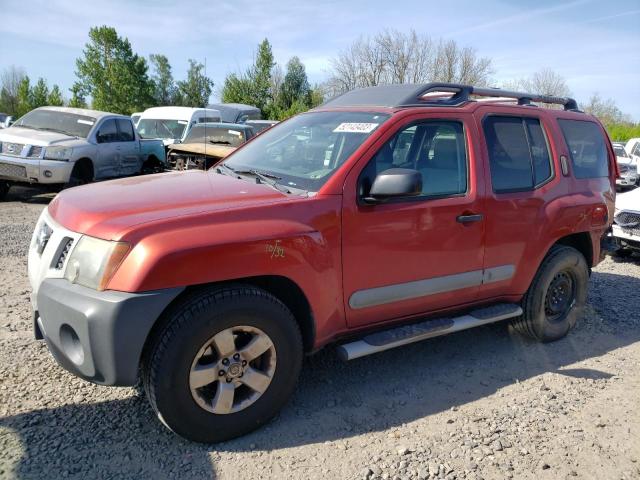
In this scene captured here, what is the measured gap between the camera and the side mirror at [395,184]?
2941 mm

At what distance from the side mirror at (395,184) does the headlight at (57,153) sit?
8.25 m

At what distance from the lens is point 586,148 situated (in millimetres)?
4523

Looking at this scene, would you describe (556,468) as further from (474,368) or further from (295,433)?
(295,433)

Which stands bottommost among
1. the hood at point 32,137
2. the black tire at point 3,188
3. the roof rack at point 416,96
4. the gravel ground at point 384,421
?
the gravel ground at point 384,421

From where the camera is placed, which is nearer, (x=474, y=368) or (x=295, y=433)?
(x=295, y=433)

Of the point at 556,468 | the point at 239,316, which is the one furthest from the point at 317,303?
the point at 556,468

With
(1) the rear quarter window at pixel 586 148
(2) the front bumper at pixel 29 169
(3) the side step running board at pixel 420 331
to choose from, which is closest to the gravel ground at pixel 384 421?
(3) the side step running board at pixel 420 331

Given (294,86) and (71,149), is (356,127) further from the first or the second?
(294,86)

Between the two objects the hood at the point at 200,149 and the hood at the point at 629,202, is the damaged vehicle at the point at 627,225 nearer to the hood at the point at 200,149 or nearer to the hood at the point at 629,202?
the hood at the point at 629,202

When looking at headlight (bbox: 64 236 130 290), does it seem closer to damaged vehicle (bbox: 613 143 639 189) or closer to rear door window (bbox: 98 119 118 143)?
rear door window (bbox: 98 119 118 143)

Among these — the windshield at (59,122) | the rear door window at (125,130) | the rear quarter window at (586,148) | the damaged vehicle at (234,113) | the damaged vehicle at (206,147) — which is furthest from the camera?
the damaged vehicle at (234,113)

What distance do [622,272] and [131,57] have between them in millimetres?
40944

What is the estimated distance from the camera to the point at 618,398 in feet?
11.5

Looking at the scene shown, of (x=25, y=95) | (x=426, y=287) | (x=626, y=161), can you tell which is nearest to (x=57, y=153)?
(x=426, y=287)
